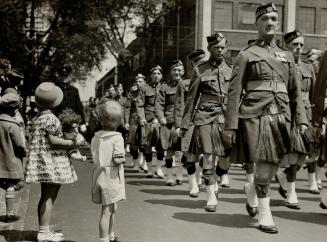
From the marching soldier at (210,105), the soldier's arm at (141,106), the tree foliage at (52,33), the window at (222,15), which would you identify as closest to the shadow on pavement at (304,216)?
the marching soldier at (210,105)

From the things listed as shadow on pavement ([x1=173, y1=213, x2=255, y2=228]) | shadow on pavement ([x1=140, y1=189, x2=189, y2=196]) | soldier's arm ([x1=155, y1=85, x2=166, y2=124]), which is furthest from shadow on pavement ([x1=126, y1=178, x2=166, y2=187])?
shadow on pavement ([x1=173, y1=213, x2=255, y2=228])

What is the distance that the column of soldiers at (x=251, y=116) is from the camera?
680 centimetres

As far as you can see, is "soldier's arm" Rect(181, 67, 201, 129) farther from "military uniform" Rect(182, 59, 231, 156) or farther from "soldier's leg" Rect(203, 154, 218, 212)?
"soldier's leg" Rect(203, 154, 218, 212)

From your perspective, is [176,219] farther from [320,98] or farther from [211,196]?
[320,98]

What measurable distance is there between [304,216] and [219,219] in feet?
3.63

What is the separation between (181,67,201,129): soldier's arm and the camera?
858 cm

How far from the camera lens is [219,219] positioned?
748cm

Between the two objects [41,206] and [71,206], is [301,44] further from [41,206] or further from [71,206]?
[41,206]

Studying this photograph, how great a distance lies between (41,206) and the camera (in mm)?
6285

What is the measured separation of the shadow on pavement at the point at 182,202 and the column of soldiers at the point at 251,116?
0.44m

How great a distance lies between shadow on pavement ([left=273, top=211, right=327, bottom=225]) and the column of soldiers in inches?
7.9

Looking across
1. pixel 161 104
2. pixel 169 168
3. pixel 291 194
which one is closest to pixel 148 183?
pixel 169 168

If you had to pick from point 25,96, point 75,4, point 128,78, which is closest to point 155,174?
point 75,4

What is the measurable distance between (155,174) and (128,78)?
1619 inches
